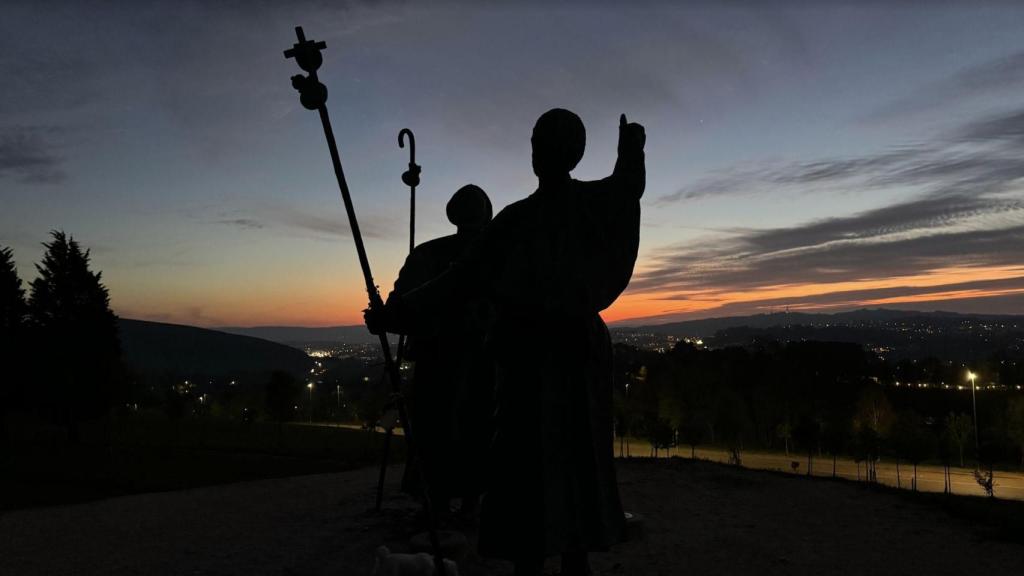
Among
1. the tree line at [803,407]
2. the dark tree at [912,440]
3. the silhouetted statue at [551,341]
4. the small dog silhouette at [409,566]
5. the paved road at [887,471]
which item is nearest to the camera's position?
the silhouetted statue at [551,341]

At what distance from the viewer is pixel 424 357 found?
8609mm

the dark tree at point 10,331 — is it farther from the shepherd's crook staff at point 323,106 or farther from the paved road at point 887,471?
the shepherd's crook staff at point 323,106

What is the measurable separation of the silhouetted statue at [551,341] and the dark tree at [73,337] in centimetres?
2694

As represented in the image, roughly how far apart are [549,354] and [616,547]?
5704mm

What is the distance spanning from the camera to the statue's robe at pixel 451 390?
8281 millimetres

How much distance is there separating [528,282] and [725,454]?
5526 cm

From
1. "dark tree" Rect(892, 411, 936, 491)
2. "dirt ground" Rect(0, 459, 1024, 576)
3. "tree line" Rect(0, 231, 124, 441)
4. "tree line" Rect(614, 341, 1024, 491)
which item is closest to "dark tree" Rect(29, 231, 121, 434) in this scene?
"tree line" Rect(0, 231, 124, 441)

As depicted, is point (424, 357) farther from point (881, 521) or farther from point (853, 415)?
point (853, 415)

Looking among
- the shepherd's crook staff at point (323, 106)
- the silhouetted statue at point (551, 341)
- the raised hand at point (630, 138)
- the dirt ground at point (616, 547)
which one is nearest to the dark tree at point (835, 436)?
the dirt ground at point (616, 547)

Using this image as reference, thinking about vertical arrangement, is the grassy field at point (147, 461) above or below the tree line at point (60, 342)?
below

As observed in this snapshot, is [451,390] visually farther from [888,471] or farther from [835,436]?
[888,471]

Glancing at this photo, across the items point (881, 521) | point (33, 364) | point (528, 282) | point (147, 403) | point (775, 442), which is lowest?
point (775, 442)

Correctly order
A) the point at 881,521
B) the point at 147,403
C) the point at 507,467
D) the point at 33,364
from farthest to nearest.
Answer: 1. the point at 147,403
2. the point at 33,364
3. the point at 881,521
4. the point at 507,467

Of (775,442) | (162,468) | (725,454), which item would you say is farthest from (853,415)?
(162,468)
